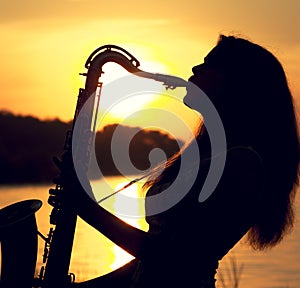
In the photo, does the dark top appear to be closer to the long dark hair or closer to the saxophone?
the long dark hair

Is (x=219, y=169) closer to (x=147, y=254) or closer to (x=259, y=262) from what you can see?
(x=147, y=254)

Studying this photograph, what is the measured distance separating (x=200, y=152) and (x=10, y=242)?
137 centimetres

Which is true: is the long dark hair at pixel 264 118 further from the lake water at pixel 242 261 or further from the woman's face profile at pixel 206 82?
the lake water at pixel 242 261

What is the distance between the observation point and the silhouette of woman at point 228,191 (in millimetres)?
5072

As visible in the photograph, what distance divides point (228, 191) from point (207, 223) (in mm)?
183

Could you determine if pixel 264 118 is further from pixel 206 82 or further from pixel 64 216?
pixel 64 216

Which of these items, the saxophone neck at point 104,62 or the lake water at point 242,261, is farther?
the lake water at point 242,261

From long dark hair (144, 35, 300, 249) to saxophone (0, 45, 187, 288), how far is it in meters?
0.31

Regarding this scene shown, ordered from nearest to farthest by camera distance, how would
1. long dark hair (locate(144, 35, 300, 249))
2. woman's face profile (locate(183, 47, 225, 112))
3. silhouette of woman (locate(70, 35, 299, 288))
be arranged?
silhouette of woman (locate(70, 35, 299, 288))
long dark hair (locate(144, 35, 300, 249))
woman's face profile (locate(183, 47, 225, 112))

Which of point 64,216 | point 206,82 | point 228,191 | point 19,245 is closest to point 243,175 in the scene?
point 228,191

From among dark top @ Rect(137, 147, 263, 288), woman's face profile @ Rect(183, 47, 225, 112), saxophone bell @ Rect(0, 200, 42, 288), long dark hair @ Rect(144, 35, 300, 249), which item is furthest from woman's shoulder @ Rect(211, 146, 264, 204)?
saxophone bell @ Rect(0, 200, 42, 288)

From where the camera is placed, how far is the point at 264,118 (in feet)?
17.6

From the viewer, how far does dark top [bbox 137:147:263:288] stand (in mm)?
5109

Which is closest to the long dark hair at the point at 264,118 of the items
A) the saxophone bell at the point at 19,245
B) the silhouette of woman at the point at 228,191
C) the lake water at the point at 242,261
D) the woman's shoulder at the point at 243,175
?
the silhouette of woman at the point at 228,191
